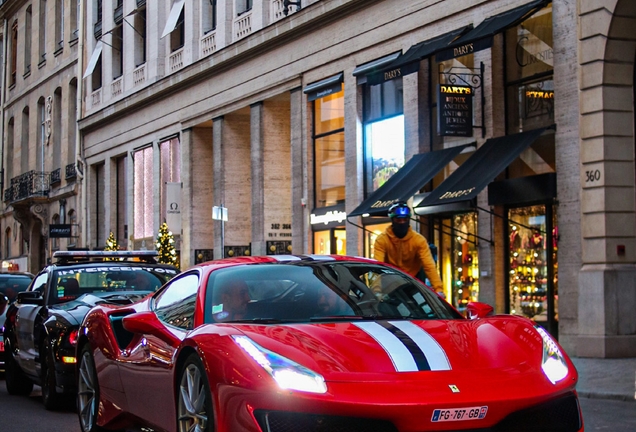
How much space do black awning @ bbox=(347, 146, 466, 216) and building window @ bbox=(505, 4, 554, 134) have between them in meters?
1.53

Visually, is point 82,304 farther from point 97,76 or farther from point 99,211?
point 97,76

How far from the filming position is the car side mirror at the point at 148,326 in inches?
273

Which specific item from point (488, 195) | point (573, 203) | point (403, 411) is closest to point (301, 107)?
point (488, 195)

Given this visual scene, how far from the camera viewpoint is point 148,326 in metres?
7.00

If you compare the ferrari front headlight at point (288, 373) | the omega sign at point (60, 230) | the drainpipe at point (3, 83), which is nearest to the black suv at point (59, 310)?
the ferrari front headlight at point (288, 373)

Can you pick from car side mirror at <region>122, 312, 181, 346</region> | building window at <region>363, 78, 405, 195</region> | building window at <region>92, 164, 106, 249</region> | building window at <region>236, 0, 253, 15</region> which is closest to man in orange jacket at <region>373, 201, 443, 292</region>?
car side mirror at <region>122, 312, 181, 346</region>

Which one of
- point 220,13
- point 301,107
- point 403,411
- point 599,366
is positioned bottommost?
point 599,366

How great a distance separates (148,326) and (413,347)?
Result: 78.4 inches

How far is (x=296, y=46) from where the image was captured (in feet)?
93.8

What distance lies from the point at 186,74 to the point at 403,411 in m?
30.9

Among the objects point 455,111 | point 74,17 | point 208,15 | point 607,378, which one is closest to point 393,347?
point 607,378

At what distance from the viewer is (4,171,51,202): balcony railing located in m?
52.5

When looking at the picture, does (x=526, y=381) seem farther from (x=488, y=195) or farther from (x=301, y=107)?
(x=301, y=107)

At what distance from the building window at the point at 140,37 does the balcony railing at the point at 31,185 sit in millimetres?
13625
